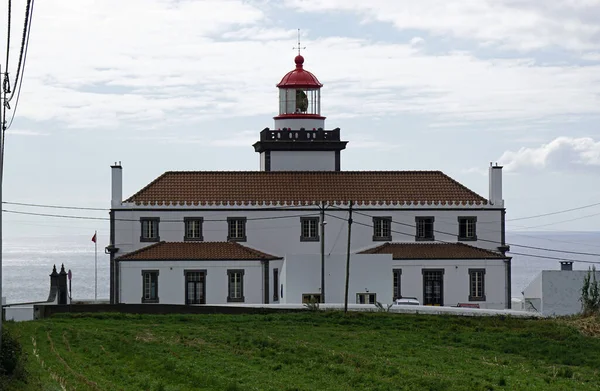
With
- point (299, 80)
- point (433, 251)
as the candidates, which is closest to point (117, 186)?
point (299, 80)

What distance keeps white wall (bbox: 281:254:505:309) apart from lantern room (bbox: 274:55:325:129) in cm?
1111

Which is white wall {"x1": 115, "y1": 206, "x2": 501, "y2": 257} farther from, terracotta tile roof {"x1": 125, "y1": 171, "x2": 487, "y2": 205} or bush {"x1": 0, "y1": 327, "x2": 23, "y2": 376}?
bush {"x1": 0, "y1": 327, "x2": 23, "y2": 376}

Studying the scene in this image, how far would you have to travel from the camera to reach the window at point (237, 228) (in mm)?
58062

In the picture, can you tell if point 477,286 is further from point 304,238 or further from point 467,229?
point 304,238

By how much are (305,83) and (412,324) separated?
2318 cm

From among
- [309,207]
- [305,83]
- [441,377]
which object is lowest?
[441,377]

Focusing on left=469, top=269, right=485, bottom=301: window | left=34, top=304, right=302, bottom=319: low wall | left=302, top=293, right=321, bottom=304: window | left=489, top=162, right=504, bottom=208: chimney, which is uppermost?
left=489, top=162, right=504, bottom=208: chimney

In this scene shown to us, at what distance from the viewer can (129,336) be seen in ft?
125

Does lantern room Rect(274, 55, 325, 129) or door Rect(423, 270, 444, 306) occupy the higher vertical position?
lantern room Rect(274, 55, 325, 129)

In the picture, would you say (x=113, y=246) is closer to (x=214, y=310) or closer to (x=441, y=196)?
(x=214, y=310)

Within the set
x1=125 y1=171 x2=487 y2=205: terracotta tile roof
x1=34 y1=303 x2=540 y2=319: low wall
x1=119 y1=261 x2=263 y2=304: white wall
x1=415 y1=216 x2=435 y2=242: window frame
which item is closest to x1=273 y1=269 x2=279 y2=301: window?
x1=119 y1=261 x2=263 y2=304: white wall

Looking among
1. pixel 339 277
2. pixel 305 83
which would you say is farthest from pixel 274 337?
pixel 305 83

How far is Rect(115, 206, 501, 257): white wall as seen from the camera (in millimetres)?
57594

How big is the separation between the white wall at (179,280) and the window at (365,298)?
468cm
